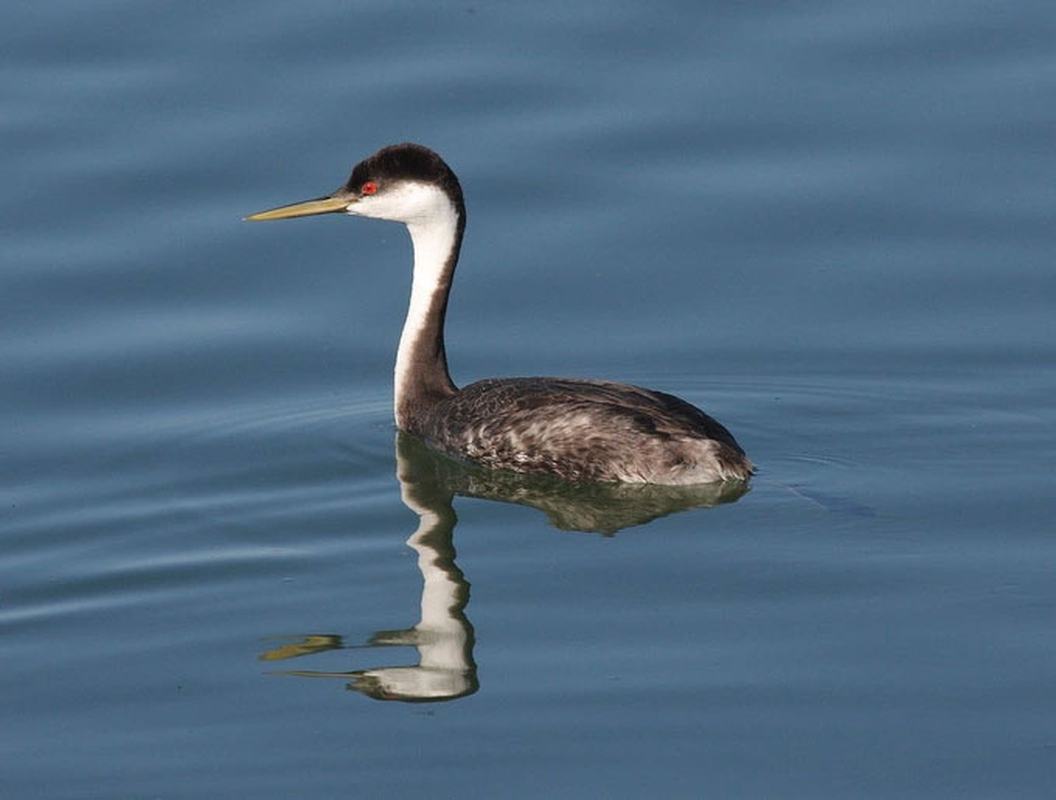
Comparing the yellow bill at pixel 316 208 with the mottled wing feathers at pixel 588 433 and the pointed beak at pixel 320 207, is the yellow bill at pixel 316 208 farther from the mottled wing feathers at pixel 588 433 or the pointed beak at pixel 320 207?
the mottled wing feathers at pixel 588 433

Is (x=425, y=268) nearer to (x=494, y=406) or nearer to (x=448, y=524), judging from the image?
(x=494, y=406)

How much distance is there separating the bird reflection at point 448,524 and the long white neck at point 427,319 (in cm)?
24

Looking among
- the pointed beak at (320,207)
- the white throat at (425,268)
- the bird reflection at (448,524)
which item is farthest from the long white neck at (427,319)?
the pointed beak at (320,207)

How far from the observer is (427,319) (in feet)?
41.6

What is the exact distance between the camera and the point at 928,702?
8805 millimetres

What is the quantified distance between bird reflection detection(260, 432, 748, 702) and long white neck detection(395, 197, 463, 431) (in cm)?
24

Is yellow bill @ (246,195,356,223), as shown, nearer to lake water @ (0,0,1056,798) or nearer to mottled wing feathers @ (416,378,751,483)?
lake water @ (0,0,1056,798)

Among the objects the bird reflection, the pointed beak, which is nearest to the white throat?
the pointed beak

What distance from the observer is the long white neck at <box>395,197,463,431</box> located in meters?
12.5

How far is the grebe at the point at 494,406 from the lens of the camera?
11195 mm

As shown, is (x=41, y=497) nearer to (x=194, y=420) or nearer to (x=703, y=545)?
(x=194, y=420)

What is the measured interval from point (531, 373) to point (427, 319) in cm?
69

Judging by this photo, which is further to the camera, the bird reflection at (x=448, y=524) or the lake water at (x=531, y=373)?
the bird reflection at (x=448, y=524)

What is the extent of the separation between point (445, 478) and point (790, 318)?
8.20 feet
